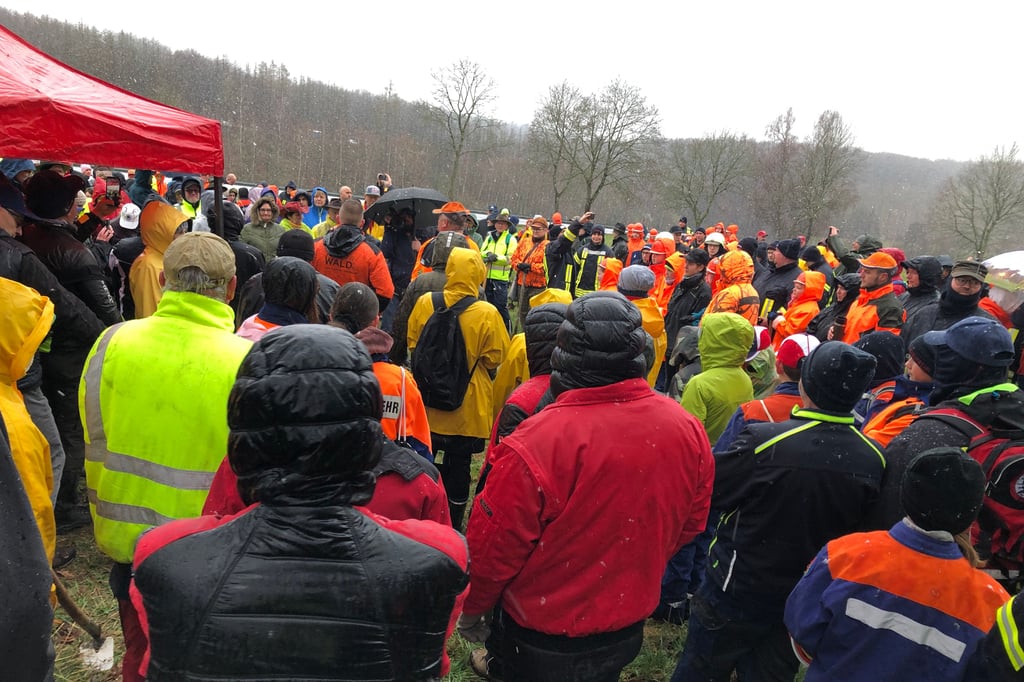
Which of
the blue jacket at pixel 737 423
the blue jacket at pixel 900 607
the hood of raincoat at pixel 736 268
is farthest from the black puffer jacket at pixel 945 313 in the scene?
the blue jacket at pixel 900 607

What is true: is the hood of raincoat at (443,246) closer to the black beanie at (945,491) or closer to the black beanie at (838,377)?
the black beanie at (838,377)

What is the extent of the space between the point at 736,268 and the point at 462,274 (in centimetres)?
454

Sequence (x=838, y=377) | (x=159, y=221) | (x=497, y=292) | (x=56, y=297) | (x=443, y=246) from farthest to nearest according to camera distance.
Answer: (x=497, y=292)
(x=443, y=246)
(x=159, y=221)
(x=56, y=297)
(x=838, y=377)

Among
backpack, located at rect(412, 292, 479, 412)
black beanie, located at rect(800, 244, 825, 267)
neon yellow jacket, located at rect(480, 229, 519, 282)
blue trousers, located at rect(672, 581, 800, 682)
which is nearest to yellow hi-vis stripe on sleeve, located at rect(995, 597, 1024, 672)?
blue trousers, located at rect(672, 581, 800, 682)

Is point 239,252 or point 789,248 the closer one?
point 239,252

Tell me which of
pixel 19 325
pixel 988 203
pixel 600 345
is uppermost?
pixel 988 203

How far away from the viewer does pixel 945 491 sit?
172 centimetres

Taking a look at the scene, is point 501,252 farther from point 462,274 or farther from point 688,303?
point 462,274

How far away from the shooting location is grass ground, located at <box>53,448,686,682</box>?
112 inches

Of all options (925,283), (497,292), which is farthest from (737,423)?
(497,292)

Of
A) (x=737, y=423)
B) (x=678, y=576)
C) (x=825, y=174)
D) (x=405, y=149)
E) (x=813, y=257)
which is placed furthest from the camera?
(x=405, y=149)

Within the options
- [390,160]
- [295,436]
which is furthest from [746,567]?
[390,160]

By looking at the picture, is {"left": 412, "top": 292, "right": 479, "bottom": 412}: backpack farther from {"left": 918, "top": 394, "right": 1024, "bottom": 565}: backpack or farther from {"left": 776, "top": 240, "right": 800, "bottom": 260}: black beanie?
{"left": 776, "top": 240, "right": 800, "bottom": 260}: black beanie

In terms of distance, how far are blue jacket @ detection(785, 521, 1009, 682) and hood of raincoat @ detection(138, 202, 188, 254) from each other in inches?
174
